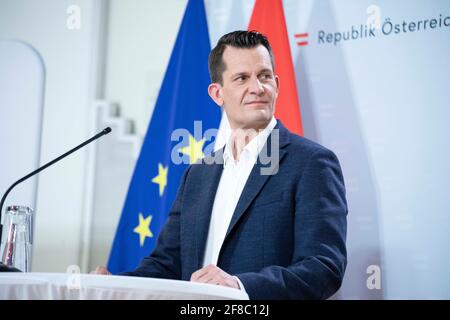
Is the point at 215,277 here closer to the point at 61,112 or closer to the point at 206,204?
the point at 206,204

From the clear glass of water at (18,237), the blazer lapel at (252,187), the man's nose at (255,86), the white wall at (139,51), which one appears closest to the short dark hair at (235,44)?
the man's nose at (255,86)

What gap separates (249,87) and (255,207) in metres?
0.53

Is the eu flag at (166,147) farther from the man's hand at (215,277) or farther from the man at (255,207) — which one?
the man's hand at (215,277)

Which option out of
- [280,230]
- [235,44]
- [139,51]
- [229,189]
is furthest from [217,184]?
[139,51]

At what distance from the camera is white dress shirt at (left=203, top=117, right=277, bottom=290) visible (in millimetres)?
2385

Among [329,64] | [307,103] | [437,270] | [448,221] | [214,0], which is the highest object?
[214,0]

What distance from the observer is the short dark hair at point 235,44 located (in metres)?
2.61

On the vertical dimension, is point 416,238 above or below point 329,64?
below

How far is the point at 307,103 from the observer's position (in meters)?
3.34

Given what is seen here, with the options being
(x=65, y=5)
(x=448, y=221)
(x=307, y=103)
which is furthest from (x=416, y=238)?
(x=65, y=5)

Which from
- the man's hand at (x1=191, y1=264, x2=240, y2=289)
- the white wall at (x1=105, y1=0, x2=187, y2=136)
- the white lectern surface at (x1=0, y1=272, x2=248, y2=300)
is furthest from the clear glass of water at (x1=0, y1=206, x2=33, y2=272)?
the white wall at (x1=105, y1=0, x2=187, y2=136)
